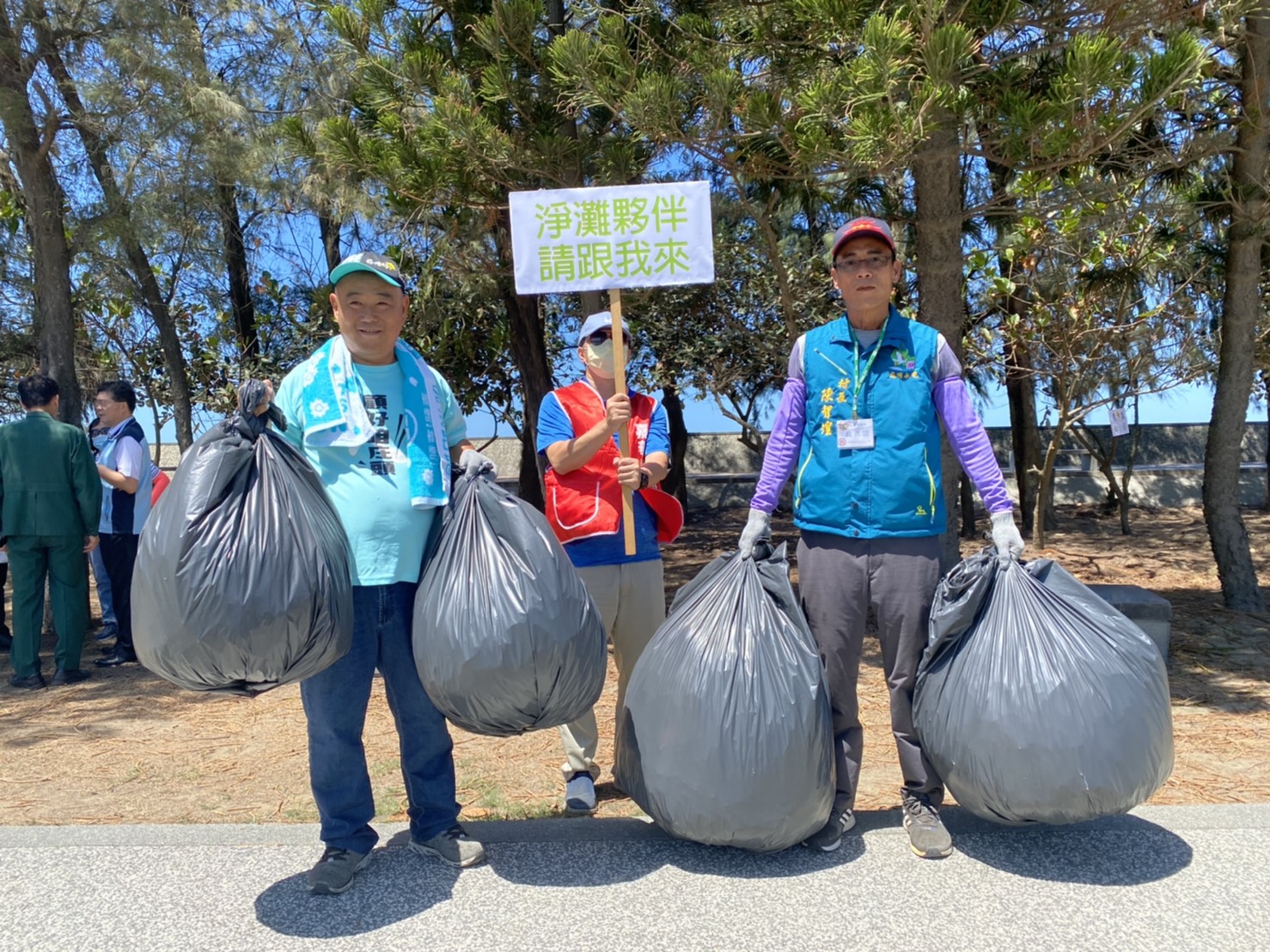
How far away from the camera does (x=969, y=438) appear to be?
2686 mm

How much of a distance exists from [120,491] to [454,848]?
4059 mm

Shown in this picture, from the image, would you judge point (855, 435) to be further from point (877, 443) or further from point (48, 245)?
point (48, 245)

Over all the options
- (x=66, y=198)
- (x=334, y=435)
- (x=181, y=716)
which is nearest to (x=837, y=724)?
(x=334, y=435)

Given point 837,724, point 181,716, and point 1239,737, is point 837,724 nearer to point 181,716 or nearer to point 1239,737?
point 1239,737

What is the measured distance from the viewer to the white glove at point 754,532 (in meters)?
2.66

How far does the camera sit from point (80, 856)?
107 inches

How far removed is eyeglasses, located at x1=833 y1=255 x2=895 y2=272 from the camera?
8.81 feet

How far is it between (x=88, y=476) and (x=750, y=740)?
4174 mm

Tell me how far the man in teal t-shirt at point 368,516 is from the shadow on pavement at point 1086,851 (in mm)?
1357

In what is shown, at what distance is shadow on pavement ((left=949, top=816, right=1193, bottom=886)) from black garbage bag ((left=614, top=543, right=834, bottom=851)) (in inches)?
19.5

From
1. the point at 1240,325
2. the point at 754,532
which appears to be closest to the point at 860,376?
the point at 754,532

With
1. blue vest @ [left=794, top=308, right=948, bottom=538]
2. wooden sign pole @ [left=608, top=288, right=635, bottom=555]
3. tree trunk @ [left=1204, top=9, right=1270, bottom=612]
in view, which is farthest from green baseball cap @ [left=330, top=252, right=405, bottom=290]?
tree trunk @ [left=1204, top=9, right=1270, bottom=612]

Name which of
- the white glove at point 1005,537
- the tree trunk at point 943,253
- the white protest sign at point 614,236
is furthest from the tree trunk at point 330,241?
the white glove at point 1005,537

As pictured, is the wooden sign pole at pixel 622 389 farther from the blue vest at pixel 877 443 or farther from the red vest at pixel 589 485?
the blue vest at pixel 877 443
